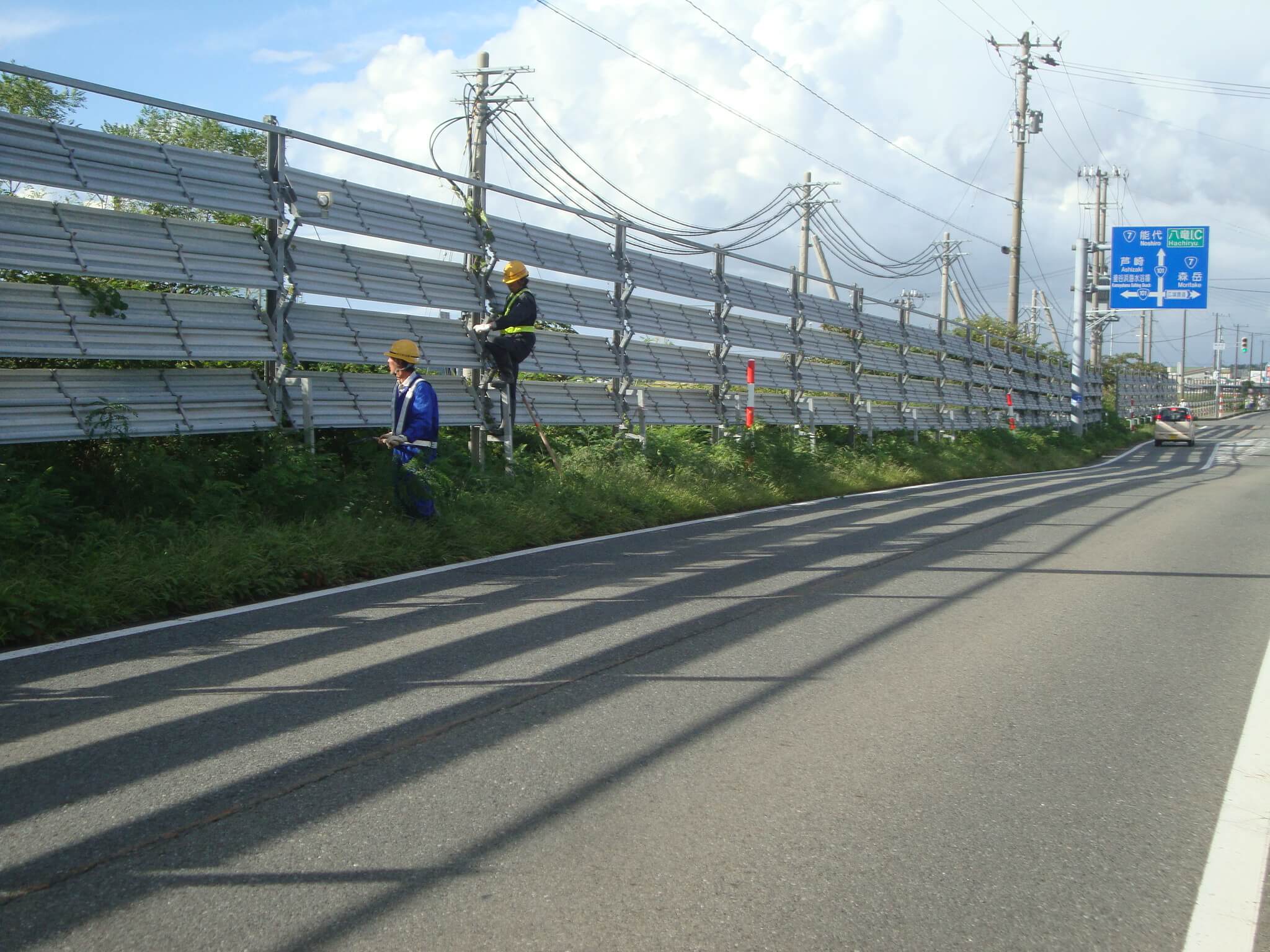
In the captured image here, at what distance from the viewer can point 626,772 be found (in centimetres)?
414

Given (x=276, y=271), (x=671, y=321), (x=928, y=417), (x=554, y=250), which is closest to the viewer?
(x=276, y=271)

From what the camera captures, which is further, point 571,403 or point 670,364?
point 670,364

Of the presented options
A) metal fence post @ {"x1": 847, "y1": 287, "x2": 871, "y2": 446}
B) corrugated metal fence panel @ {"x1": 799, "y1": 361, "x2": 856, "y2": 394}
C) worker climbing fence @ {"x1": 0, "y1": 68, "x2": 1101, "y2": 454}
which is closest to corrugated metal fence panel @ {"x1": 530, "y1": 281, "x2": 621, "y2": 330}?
worker climbing fence @ {"x1": 0, "y1": 68, "x2": 1101, "y2": 454}

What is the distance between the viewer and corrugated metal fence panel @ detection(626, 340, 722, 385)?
630 inches

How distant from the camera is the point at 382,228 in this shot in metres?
11.4

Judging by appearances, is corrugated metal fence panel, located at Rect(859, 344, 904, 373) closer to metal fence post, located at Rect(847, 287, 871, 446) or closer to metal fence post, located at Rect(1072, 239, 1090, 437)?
metal fence post, located at Rect(847, 287, 871, 446)

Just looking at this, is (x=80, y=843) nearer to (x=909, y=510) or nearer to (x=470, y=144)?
(x=909, y=510)

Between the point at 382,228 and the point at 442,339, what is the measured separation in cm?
137

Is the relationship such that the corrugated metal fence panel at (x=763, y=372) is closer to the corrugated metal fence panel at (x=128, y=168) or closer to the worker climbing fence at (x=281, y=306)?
the worker climbing fence at (x=281, y=306)

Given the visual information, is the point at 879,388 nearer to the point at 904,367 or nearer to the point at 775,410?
the point at 904,367

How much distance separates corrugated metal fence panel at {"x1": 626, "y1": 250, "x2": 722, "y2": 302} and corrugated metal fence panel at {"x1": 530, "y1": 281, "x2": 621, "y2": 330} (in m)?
0.90

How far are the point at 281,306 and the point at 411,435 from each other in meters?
1.94

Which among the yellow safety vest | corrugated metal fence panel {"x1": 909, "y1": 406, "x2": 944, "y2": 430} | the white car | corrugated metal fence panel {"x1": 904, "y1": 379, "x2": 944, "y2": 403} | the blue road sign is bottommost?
the white car

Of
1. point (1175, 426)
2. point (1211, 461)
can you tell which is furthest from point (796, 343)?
point (1175, 426)
